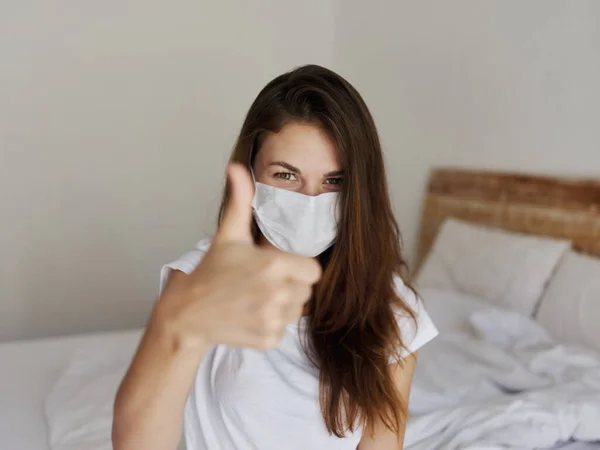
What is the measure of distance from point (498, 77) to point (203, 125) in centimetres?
137

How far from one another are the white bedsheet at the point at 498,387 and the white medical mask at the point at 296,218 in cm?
50

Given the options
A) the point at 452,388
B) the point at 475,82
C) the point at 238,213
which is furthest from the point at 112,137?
the point at 238,213

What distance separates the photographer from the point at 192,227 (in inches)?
106

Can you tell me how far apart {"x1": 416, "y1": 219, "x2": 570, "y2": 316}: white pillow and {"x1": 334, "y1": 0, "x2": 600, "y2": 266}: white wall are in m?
0.28

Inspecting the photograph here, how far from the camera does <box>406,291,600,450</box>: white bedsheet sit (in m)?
1.10

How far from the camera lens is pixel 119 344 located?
1.74 metres

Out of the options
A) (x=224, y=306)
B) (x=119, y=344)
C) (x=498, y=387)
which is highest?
(x=224, y=306)

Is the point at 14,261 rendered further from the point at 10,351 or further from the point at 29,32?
the point at 29,32

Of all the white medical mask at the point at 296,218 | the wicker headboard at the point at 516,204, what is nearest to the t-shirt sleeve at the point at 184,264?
the white medical mask at the point at 296,218

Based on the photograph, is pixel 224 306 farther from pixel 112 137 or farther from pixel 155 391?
pixel 112 137

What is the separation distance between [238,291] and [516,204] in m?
1.67

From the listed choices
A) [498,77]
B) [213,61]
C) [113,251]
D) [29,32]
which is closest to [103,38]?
[29,32]

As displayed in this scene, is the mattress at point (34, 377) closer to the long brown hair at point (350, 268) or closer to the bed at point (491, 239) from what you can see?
the bed at point (491, 239)

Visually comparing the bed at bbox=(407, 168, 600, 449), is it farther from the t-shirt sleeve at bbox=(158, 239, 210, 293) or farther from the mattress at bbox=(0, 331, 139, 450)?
the mattress at bbox=(0, 331, 139, 450)
